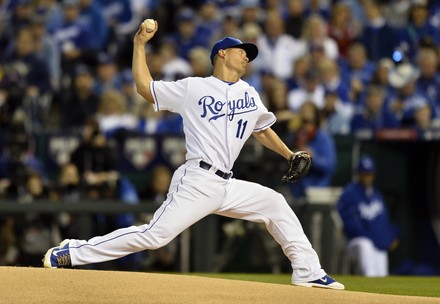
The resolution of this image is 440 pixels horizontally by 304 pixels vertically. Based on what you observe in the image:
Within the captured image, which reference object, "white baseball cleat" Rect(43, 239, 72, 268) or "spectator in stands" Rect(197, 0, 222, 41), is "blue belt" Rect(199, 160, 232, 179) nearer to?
"white baseball cleat" Rect(43, 239, 72, 268)

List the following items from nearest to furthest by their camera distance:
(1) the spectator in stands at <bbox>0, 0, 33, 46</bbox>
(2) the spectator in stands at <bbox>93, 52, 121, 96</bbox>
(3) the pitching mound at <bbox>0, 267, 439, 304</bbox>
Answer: (3) the pitching mound at <bbox>0, 267, 439, 304</bbox> < (2) the spectator in stands at <bbox>93, 52, 121, 96</bbox> < (1) the spectator in stands at <bbox>0, 0, 33, 46</bbox>

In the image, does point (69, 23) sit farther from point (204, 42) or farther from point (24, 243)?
point (24, 243)

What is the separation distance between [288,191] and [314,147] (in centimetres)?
54

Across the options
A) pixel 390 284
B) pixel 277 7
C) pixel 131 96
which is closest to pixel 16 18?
pixel 131 96

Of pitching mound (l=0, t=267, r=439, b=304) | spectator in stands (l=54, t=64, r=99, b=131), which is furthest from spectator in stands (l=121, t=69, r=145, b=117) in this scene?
pitching mound (l=0, t=267, r=439, b=304)

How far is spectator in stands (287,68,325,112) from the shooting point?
1298 cm

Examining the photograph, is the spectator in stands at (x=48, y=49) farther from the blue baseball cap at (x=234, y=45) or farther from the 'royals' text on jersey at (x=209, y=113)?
the 'royals' text on jersey at (x=209, y=113)

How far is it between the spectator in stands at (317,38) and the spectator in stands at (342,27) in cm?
20

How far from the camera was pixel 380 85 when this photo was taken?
1340 centimetres

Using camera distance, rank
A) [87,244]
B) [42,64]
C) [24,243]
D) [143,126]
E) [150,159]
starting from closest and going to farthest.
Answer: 1. [87,244]
2. [24,243]
3. [150,159]
4. [143,126]
5. [42,64]

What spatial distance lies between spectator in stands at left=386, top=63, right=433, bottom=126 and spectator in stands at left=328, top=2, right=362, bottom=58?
3.47ft

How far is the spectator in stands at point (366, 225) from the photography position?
11422 millimetres

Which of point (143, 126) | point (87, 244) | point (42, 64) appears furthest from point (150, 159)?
point (87, 244)

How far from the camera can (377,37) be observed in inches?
574
